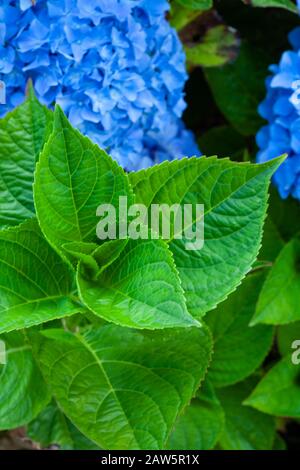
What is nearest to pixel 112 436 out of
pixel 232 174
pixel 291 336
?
pixel 232 174

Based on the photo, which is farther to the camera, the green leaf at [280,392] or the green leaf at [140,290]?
the green leaf at [280,392]

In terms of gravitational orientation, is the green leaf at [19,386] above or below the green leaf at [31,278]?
below

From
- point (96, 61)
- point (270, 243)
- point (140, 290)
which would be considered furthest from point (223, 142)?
point (140, 290)

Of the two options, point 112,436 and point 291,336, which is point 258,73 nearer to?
point 291,336

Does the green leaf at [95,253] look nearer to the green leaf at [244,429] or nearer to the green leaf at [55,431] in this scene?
the green leaf at [55,431]

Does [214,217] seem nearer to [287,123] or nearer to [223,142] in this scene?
[287,123]

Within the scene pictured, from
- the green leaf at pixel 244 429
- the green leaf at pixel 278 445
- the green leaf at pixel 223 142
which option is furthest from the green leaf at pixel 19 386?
the green leaf at pixel 223 142
